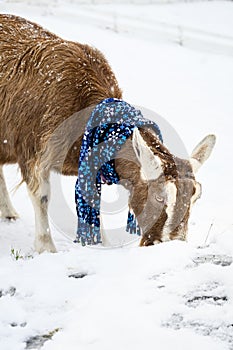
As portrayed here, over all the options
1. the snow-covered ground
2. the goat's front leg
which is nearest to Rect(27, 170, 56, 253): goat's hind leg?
the goat's front leg

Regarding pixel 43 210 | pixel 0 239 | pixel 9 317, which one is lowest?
pixel 0 239

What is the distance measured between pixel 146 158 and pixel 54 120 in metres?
1.22

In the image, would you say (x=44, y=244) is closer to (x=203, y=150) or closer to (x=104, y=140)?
(x=104, y=140)

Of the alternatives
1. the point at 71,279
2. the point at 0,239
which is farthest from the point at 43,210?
the point at 71,279

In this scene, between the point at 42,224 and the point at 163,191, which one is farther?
the point at 42,224

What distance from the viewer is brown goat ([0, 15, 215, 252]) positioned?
16.9 ft

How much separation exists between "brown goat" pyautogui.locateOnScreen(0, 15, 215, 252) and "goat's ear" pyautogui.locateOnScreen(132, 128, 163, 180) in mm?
12

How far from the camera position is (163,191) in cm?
488

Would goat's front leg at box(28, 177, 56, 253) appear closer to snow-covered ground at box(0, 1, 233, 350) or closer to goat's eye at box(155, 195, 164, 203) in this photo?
snow-covered ground at box(0, 1, 233, 350)

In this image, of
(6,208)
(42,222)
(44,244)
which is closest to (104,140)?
(42,222)

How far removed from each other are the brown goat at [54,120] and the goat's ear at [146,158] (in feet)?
0.04

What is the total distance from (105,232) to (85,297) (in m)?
3.28

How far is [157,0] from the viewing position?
71.4 ft

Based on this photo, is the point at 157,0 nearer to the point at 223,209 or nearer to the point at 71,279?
the point at 223,209
